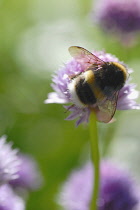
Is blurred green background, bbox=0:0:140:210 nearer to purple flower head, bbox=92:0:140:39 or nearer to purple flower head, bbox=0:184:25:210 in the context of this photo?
purple flower head, bbox=92:0:140:39

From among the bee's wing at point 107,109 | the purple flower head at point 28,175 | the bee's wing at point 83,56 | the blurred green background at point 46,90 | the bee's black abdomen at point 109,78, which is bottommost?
the bee's wing at point 107,109

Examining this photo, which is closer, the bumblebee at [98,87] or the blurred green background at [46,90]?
the bumblebee at [98,87]

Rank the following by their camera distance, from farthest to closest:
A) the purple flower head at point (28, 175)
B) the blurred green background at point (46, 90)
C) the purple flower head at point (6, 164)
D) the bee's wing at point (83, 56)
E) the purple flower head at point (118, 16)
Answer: the blurred green background at point (46, 90)
the purple flower head at point (118, 16)
the purple flower head at point (28, 175)
the bee's wing at point (83, 56)
the purple flower head at point (6, 164)

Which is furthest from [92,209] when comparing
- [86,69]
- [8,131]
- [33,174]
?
[8,131]

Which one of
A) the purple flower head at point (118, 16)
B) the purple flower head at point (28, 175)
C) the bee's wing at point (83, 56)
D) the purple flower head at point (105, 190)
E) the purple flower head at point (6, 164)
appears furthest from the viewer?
the purple flower head at point (118, 16)

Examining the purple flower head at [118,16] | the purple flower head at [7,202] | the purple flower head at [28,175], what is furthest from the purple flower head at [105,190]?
the purple flower head at [118,16]

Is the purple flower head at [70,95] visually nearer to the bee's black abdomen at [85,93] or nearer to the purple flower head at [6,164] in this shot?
the bee's black abdomen at [85,93]
